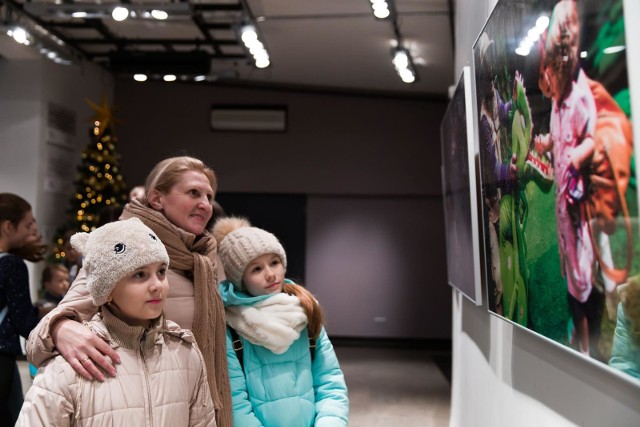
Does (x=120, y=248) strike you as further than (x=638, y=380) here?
Yes

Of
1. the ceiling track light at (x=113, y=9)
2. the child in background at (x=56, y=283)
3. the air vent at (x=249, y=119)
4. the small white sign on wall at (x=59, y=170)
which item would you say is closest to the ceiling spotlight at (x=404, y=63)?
the ceiling track light at (x=113, y=9)

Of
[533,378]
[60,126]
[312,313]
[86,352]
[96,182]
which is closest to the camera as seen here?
[86,352]

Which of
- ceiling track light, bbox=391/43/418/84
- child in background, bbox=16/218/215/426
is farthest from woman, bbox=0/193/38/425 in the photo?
ceiling track light, bbox=391/43/418/84

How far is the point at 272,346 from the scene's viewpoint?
88.5 inches

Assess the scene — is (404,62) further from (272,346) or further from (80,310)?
(80,310)

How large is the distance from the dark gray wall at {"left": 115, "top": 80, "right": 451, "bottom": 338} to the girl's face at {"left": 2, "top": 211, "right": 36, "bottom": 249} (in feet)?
24.7

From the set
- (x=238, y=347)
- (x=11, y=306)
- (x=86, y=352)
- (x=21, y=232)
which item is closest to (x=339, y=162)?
(x=21, y=232)

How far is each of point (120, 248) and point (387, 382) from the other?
249 inches

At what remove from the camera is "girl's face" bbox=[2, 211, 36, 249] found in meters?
A: 3.04

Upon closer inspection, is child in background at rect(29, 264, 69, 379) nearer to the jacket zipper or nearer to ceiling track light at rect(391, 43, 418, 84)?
the jacket zipper

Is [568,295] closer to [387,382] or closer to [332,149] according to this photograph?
[387,382]

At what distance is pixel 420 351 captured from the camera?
1041 cm

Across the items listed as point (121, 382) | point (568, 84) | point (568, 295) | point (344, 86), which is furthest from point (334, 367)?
point (344, 86)

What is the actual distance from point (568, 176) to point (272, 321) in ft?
3.65
